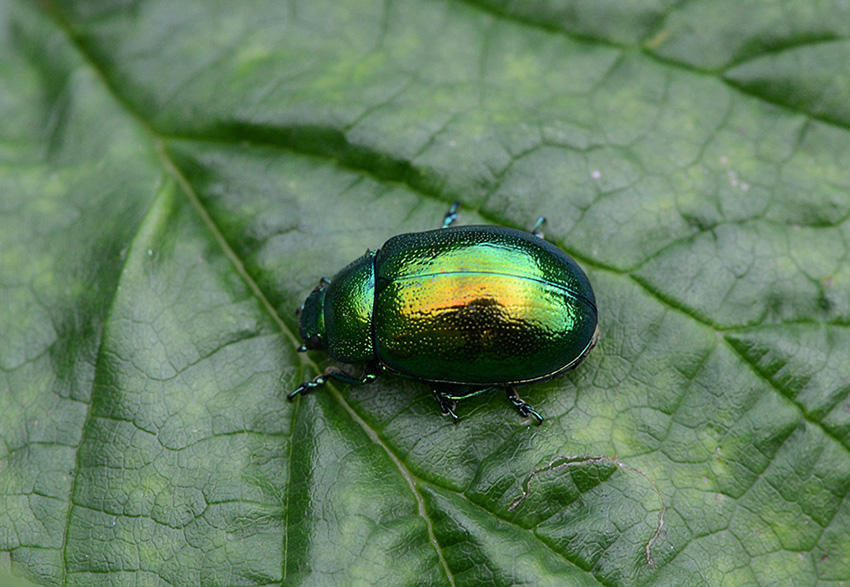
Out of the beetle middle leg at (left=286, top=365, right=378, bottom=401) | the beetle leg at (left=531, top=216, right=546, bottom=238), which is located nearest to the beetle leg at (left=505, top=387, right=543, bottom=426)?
the beetle middle leg at (left=286, top=365, right=378, bottom=401)

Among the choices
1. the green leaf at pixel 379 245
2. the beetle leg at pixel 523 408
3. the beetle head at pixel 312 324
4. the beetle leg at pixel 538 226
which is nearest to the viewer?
the green leaf at pixel 379 245

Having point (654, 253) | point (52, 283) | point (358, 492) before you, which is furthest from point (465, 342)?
point (52, 283)

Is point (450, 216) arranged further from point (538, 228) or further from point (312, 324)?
point (312, 324)

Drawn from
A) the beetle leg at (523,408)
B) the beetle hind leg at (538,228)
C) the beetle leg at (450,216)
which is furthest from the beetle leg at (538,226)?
the beetle leg at (523,408)

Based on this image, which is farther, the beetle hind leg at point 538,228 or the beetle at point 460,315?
the beetle hind leg at point 538,228

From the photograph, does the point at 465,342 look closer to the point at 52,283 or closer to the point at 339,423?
the point at 339,423

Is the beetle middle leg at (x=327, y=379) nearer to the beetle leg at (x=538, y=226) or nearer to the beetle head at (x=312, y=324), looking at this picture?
the beetle head at (x=312, y=324)

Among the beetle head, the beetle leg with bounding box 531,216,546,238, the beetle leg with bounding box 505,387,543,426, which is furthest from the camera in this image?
the beetle leg with bounding box 531,216,546,238

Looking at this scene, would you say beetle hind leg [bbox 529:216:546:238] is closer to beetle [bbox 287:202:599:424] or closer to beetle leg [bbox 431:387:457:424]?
beetle [bbox 287:202:599:424]
